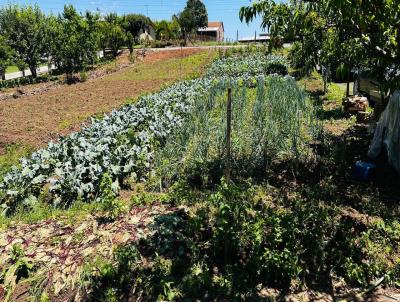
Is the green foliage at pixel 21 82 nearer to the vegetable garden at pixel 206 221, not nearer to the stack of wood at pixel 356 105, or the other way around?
the vegetable garden at pixel 206 221

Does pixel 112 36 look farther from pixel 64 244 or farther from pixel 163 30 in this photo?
pixel 64 244

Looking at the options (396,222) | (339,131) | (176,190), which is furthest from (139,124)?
(396,222)

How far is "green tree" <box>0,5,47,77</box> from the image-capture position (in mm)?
25094

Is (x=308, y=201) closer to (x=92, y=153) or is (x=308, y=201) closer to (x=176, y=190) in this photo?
(x=176, y=190)

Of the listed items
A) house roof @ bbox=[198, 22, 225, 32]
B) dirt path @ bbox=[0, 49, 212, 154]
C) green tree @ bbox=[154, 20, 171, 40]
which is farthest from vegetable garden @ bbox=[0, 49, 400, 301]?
house roof @ bbox=[198, 22, 225, 32]

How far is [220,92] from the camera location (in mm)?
11023

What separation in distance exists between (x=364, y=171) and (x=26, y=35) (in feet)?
86.0

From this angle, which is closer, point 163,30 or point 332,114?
point 332,114

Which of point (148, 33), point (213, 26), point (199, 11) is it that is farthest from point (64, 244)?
point (213, 26)

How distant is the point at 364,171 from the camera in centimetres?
561

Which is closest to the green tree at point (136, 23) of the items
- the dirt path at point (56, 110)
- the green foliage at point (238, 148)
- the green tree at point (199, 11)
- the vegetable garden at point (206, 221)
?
the green tree at point (199, 11)

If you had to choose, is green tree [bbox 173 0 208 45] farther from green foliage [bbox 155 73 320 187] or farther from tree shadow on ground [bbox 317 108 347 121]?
green foliage [bbox 155 73 320 187]

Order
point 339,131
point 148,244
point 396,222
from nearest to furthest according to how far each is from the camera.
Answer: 1. point 148,244
2. point 396,222
3. point 339,131

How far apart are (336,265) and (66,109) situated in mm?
11467
